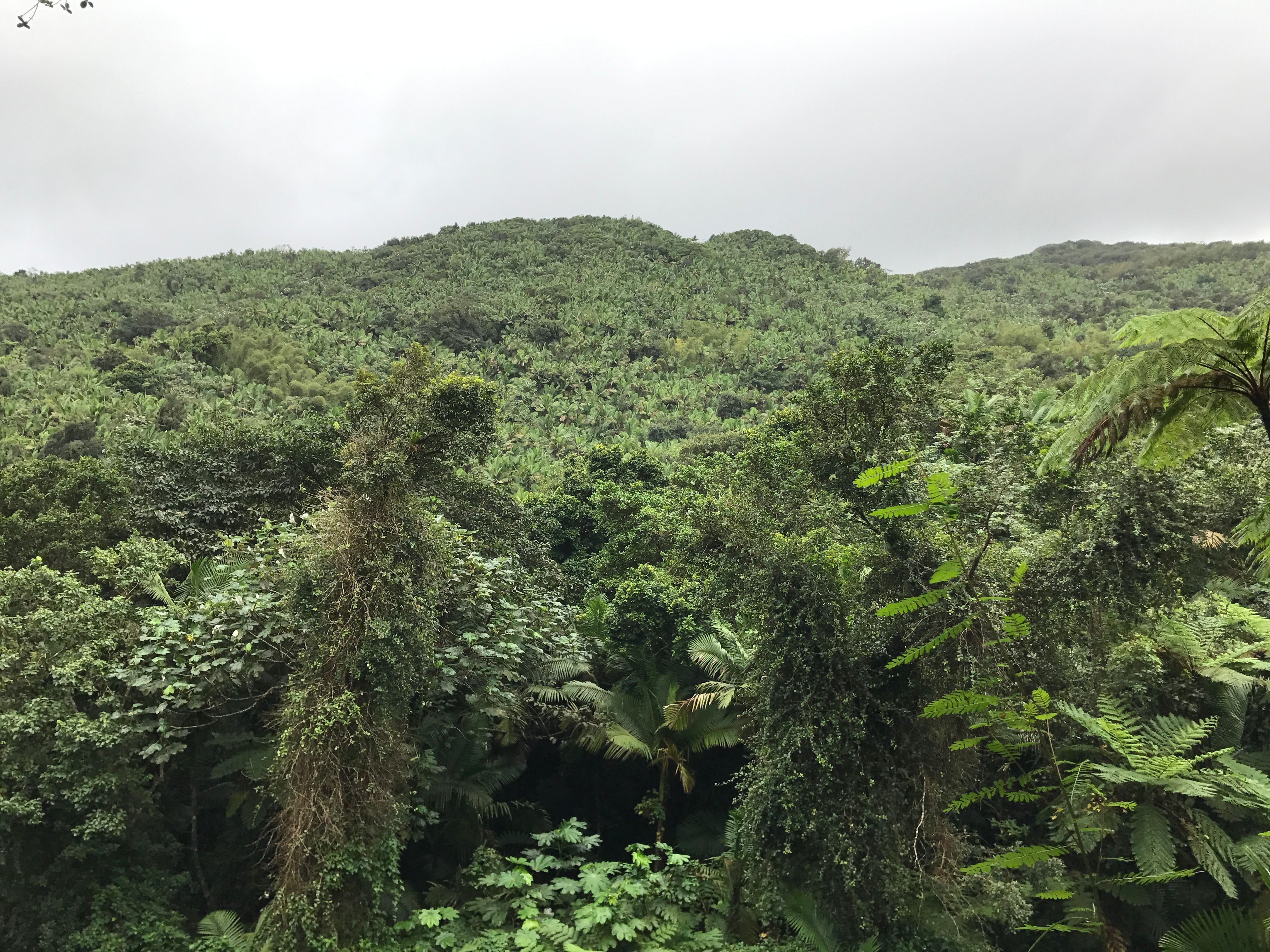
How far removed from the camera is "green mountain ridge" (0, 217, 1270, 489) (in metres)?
33.2

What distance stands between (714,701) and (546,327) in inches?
2066

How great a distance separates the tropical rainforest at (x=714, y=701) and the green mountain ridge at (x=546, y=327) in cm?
912

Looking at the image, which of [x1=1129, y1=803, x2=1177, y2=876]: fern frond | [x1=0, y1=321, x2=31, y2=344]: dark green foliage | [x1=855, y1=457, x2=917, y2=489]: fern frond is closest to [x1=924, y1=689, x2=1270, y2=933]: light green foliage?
[x1=1129, y1=803, x2=1177, y2=876]: fern frond

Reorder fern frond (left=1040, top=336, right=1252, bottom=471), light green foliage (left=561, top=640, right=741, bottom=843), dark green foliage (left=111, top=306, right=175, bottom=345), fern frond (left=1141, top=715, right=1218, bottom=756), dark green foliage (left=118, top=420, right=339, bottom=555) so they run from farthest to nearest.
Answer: dark green foliage (left=111, top=306, right=175, bottom=345), dark green foliage (left=118, top=420, right=339, bottom=555), light green foliage (left=561, top=640, right=741, bottom=843), fern frond (left=1141, top=715, right=1218, bottom=756), fern frond (left=1040, top=336, right=1252, bottom=471)

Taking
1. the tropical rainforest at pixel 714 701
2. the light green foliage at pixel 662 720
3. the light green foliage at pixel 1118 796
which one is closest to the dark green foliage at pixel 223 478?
the tropical rainforest at pixel 714 701

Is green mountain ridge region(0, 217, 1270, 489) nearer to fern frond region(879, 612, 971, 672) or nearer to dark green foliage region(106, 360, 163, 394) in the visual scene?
dark green foliage region(106, 360, 163, 394)

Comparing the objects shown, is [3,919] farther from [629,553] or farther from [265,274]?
[265,274]

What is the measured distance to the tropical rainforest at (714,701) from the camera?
19.5 ft

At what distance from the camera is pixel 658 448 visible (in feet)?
113

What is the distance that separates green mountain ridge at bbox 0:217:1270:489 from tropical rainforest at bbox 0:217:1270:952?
912cm

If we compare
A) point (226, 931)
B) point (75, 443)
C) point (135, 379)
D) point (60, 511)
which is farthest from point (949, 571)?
point (135, 379)

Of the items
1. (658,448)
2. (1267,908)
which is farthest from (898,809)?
(658,448)

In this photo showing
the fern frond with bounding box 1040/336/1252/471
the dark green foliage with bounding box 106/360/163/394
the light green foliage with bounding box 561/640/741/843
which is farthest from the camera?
the dark green foliage with bounding box 106/360/163/394

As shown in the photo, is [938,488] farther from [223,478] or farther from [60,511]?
[60,511]
